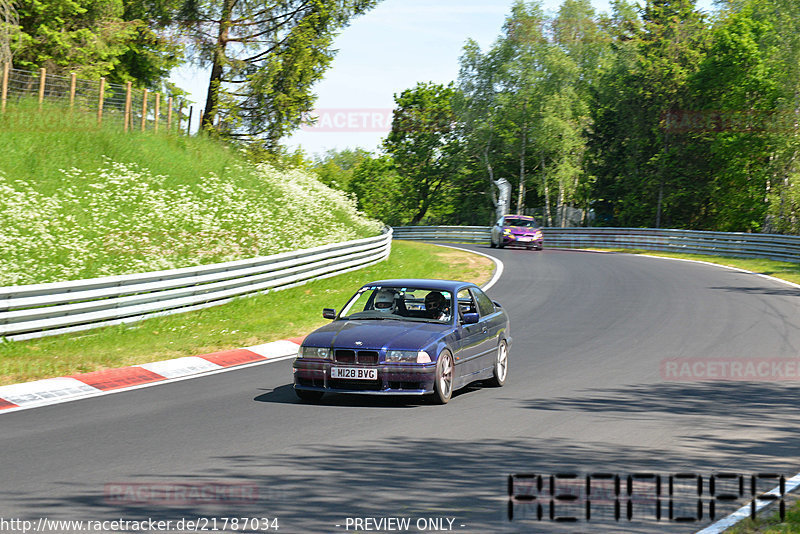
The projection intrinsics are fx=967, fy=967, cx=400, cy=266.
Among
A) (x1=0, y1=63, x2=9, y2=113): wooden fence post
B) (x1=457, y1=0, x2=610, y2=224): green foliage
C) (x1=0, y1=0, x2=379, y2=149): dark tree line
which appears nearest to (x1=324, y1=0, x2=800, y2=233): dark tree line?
(x1=457, y1=0, x2=610, y2=224): green foliage

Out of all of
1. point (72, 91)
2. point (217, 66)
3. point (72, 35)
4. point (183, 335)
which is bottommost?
point (183, 335)

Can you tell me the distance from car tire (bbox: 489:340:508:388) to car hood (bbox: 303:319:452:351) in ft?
4.70

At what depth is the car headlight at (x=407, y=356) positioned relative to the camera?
10.6 meters

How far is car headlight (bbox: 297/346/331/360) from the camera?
10.8 m

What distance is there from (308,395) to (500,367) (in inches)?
116

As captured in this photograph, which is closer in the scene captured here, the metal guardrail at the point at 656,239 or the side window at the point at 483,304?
the side window at the point at 483,304

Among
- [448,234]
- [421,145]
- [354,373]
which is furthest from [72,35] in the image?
[421,145]

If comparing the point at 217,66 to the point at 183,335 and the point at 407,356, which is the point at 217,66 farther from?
the point at 407,356

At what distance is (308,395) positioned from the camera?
11109 mm

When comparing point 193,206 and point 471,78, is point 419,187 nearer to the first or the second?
point 471,78

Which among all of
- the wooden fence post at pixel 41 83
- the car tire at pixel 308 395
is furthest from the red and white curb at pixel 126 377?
the wooden fence post at pixel 41 83

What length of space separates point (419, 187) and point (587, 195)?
16.3 metres

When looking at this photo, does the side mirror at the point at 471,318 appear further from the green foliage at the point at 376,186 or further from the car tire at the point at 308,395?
the green foliage at the point at 376,186

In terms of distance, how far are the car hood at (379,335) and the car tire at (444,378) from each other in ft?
0.83
